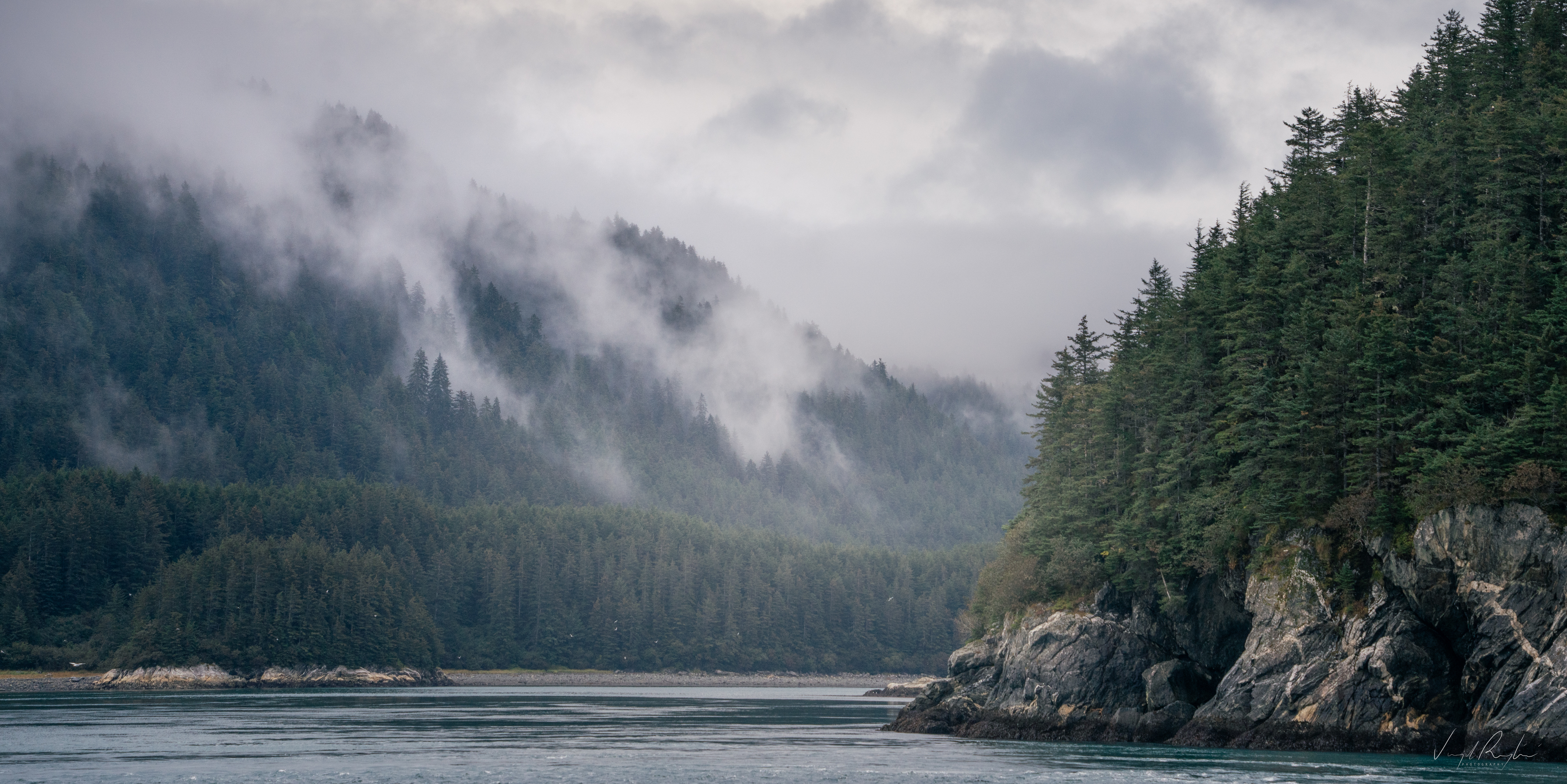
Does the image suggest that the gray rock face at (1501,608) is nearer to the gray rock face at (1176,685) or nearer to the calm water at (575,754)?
the calm water at (575,754)

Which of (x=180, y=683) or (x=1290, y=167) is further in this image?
(x=180, y=683)

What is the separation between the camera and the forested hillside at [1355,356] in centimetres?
7075

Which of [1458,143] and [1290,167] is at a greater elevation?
[1290,167]

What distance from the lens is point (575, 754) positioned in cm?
7806

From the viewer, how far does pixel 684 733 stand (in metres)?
97.7

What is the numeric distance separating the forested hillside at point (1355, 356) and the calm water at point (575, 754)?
15458mm

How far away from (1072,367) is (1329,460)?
143 ft

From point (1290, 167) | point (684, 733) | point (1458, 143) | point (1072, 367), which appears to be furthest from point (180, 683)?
point (1458, 143)

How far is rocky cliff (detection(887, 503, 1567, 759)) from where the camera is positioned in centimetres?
6388

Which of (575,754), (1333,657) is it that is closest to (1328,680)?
(1333,657)

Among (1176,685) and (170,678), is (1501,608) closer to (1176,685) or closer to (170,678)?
(1176,685)

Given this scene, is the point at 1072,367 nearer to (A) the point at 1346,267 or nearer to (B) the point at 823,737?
(A) the point at 1346,267
